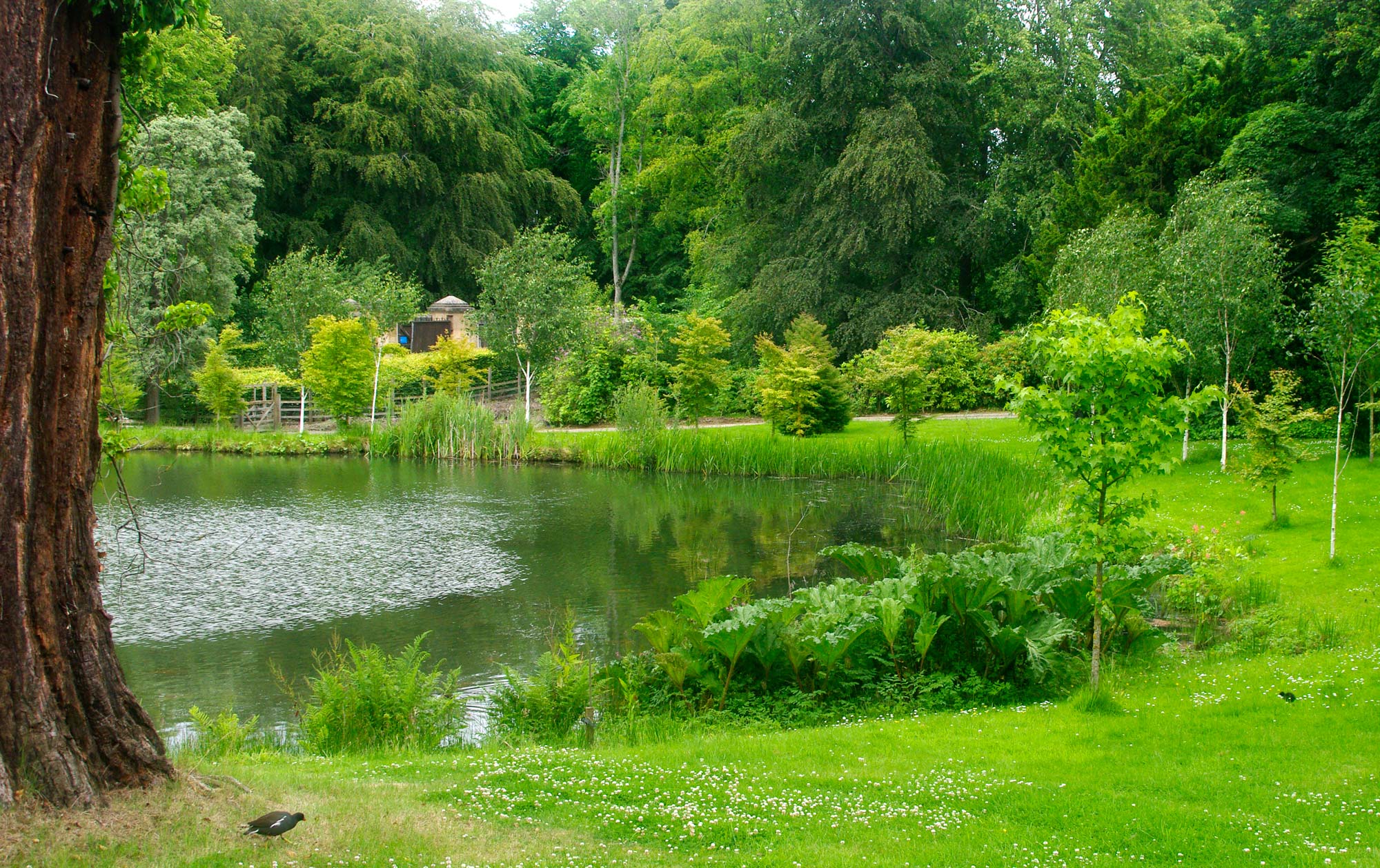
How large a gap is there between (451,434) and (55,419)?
977 inches

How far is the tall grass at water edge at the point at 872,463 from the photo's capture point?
1730cm

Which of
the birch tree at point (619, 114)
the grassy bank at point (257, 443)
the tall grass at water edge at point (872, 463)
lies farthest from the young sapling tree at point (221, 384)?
the birch tree at point (619, 114)

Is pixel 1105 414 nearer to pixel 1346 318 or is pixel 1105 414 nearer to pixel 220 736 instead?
pixel 220 736

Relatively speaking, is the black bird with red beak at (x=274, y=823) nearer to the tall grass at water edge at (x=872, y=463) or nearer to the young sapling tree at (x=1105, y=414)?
the young sapling tree at (x=1105, y=414)

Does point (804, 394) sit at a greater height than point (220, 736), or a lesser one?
greater

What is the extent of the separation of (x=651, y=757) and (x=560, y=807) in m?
1.32

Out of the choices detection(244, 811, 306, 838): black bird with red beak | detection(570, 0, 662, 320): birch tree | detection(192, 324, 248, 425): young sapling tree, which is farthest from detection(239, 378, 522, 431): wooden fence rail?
detection(244, 811, 306, 838): black bird with red beak

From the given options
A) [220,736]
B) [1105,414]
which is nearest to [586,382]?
[220,736]

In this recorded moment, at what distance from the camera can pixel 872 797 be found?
5.51 m

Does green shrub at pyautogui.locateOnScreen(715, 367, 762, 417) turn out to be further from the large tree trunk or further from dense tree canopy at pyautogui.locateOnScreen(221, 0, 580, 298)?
the large tree trunk

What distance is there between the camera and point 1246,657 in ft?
29.1

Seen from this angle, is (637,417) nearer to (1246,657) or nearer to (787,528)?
(787,528)

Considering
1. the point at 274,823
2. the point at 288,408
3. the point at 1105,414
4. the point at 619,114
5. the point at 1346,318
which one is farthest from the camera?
the point at 619,114

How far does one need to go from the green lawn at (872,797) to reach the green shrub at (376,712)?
67cm
